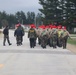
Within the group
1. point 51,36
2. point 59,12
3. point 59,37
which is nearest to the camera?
point 59,37

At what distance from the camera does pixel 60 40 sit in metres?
32.2

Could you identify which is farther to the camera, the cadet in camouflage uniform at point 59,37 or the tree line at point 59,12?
the tree line at point 59,12

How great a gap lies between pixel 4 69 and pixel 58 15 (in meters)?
70.9

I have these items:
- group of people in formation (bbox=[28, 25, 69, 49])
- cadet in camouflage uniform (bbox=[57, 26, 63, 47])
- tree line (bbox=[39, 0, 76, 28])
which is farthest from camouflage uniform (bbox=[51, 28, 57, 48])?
tree line (bbox=[39, 0, 76, 28])

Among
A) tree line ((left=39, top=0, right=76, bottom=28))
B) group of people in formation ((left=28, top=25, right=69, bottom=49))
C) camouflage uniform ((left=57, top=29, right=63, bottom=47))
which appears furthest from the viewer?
tree line ((left=39, top=0, right=76, bottom=28))

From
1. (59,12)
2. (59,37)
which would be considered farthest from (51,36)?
(59,12)

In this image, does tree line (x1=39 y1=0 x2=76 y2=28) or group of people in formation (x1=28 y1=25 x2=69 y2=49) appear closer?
group of people in formation (x1=28 y1=25 x2=69 y2=49)

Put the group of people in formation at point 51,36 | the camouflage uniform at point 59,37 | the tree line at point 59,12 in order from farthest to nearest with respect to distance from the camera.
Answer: the tree line at point 59,12 → the camouflage uniform at point 59,37 → the group of people in formation at point 51,36

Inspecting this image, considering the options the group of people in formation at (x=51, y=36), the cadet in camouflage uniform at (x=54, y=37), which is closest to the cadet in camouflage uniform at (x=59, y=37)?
the group of people in formation at (x=51, y=36)

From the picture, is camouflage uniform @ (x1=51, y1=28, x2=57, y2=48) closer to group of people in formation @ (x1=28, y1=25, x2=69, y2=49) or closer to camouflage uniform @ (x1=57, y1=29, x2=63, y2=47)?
group of people in formation @ (x1=28, y1=25, x2=69, y2=49)

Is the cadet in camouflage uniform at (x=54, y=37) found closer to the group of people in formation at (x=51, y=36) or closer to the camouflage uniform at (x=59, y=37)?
the group of people in formation at (x=51, y=36)

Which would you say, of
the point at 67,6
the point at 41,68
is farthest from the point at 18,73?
the point at 67,6

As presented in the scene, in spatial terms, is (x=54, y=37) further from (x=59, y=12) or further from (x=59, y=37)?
(x=59, y=12)

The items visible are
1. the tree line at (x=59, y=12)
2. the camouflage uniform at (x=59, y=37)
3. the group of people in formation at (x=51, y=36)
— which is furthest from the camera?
the tree line at (x=59, y=12)
